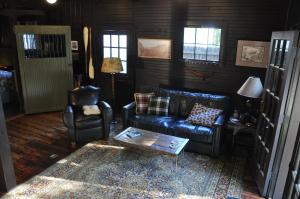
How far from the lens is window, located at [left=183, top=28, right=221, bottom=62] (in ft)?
14.4

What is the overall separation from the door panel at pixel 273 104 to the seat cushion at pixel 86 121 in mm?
2519

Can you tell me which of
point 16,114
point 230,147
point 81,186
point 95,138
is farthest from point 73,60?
point 230,147

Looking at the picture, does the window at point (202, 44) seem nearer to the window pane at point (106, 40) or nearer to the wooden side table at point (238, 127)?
the wooden side table at point (238, 127)

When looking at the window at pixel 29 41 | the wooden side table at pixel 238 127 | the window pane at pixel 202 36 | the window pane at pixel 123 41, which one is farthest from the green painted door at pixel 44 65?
the wooden side table at pixel 238 127

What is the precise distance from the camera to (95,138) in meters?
4.24

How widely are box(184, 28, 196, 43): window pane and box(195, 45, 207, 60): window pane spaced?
0.18 m

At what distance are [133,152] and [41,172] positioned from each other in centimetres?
135

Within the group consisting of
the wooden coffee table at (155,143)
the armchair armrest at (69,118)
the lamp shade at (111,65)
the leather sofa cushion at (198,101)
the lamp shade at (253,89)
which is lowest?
the wooden coffee table at (155,143)

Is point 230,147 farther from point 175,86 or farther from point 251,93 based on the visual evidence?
point 175,86

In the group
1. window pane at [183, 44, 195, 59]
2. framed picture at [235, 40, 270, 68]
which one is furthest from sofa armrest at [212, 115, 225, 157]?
window pane at [183, 44, 195, 59]

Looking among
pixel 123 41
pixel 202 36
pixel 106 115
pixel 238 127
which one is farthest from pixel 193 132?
pixel 123 41

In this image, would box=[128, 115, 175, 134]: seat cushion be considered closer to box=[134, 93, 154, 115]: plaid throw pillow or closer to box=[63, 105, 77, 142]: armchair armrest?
box=[134, 93, 154, 115]: plaid throw pillow

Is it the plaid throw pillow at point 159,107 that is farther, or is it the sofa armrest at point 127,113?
the plaid throw pillow at point 159,107

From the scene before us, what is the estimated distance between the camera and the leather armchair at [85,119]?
400cm
